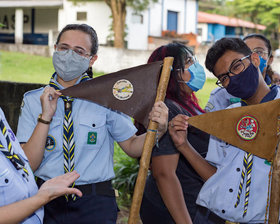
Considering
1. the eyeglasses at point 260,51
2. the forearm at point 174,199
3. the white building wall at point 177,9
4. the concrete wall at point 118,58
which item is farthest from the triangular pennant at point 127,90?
the white building wall at point 177,9

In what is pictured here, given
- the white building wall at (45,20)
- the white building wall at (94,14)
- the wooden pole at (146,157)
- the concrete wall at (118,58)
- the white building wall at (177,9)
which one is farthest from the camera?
the white building wall at (177,9)

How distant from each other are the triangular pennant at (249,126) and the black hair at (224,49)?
50cm

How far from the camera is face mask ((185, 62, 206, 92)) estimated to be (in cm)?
298

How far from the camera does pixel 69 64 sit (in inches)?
106

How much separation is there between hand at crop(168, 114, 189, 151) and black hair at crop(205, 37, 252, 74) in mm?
456

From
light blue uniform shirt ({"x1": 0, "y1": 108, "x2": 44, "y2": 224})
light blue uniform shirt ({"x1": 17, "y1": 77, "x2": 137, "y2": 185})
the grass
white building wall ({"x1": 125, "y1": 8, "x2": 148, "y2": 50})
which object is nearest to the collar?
light blue uniform shirt ({"x1": 17, "y1": 77, "x2": 137, "y2": 185})

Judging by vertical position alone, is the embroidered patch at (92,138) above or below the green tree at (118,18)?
below

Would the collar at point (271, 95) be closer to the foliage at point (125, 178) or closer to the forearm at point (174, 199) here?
the forearm at point (174, 199)

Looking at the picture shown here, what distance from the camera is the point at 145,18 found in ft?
88.3

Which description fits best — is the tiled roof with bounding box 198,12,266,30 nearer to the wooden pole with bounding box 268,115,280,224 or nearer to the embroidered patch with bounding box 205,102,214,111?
the embroidered patch with bounding box 205,102,214,111

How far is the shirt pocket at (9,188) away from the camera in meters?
1.81

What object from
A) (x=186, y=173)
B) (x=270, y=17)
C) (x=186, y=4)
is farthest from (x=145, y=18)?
(x=186, y=173)

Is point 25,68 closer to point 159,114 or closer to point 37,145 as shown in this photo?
point 37,145

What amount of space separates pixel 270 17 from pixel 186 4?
774 centimetres
